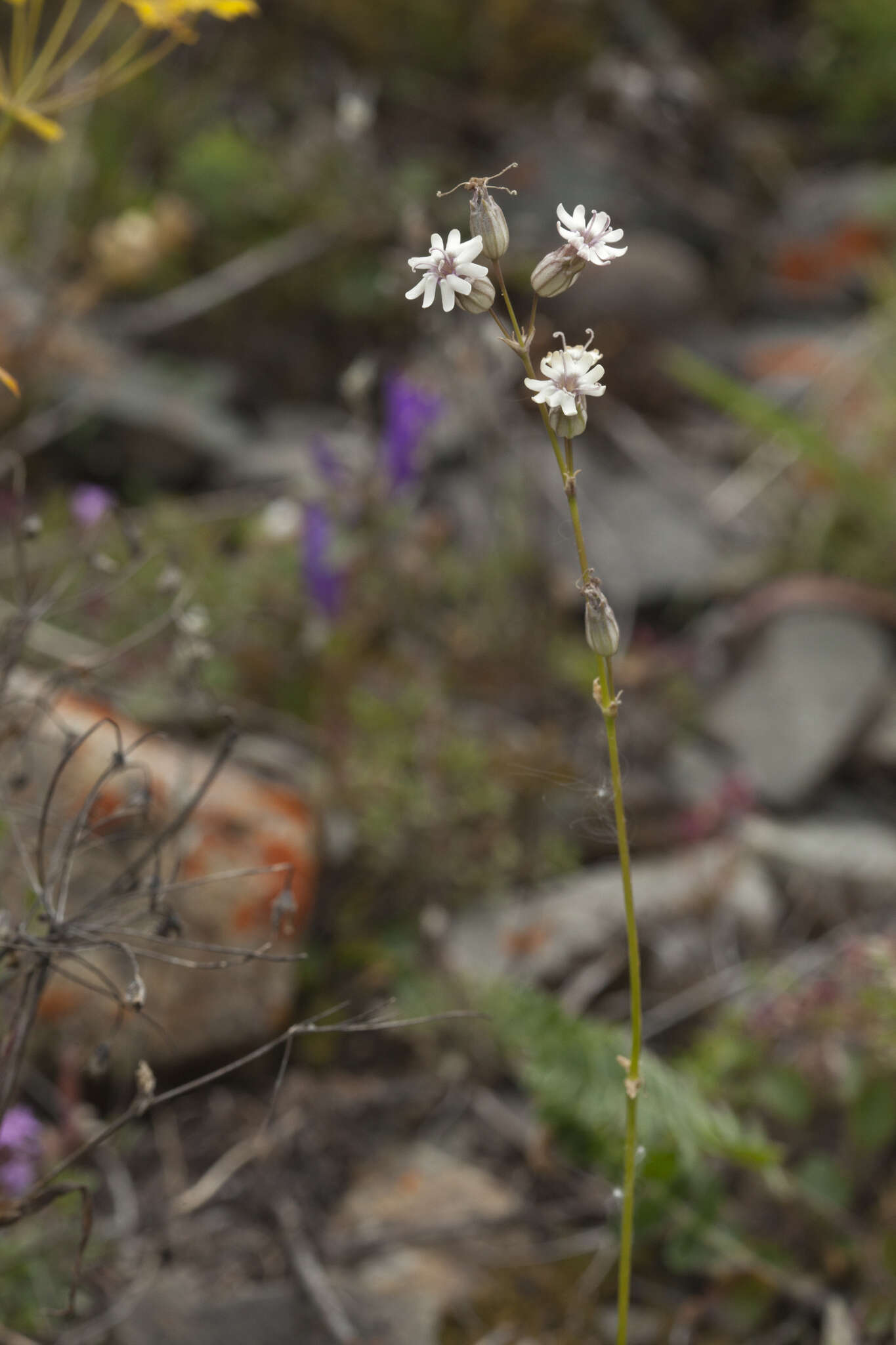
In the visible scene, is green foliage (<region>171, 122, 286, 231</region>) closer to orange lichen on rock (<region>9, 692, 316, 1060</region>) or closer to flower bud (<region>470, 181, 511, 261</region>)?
orange lichen on rock (<region>9, 692, 316, 1060</region>)

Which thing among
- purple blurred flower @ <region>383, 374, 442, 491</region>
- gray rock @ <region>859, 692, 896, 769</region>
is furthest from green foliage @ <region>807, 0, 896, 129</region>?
purple blurred flower @ <region>383, 374, 442, 491</region>

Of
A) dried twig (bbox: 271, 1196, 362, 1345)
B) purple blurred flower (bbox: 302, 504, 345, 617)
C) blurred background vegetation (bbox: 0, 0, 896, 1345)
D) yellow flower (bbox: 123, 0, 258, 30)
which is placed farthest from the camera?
purple blurred flower (bbox: 302, 504, 345, 617)

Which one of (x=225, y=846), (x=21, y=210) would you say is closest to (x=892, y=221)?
(x=21, y=210)

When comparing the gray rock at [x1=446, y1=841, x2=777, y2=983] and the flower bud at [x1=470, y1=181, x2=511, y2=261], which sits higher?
the flower bud at [x1=470, y1=181, x2=511, y2=261]

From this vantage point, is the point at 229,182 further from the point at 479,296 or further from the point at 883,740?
the point at 479,296

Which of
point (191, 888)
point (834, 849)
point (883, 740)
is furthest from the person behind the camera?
point (883, 740)

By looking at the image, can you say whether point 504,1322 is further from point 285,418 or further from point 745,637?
point 285,418

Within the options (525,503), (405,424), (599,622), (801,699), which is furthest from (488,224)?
(525,503)
